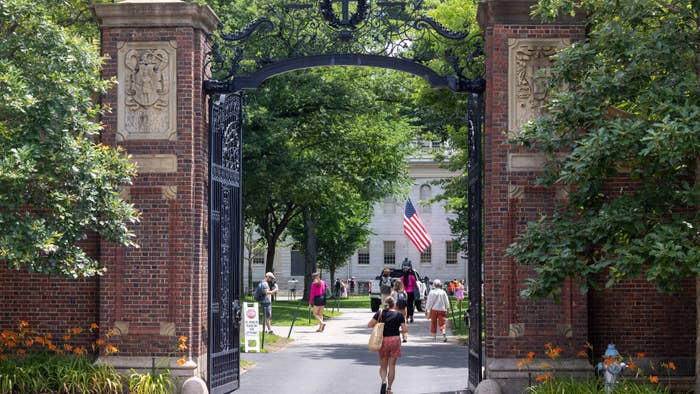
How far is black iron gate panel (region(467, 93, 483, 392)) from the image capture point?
1541 centimetres

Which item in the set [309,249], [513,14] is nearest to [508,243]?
[513,14]

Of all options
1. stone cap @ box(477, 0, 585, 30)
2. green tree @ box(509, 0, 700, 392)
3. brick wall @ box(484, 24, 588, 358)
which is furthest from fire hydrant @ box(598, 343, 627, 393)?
stone cap @ box(477, 0, 585, 30)

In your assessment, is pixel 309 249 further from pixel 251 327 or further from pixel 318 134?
pixel 251 327

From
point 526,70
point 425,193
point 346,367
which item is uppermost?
point 425,193

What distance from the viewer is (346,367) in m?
21.4

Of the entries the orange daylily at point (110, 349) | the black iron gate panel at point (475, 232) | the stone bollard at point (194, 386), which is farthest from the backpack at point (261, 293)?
the stone bollard at point (194, 386)

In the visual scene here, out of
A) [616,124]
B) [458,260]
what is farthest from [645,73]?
[458,260]

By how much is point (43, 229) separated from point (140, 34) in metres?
3.84

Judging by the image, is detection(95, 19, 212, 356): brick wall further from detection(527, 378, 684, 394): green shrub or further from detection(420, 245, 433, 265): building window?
Answer: detection(420, 245, 433, 265): building window

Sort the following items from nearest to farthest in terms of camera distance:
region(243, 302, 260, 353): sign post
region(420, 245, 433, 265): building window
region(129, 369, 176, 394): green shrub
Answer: region(129, 369, 176, 394): green shrub, region(243, 302, 260, 353): sign post, region(420, 245, 433, 265): building window

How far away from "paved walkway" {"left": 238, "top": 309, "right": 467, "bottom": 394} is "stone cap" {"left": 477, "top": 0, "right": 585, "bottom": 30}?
20.2 feet

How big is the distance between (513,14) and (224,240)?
557cm

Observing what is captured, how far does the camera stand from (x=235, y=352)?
1642cm

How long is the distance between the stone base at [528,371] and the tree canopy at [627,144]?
1899 millimetres
